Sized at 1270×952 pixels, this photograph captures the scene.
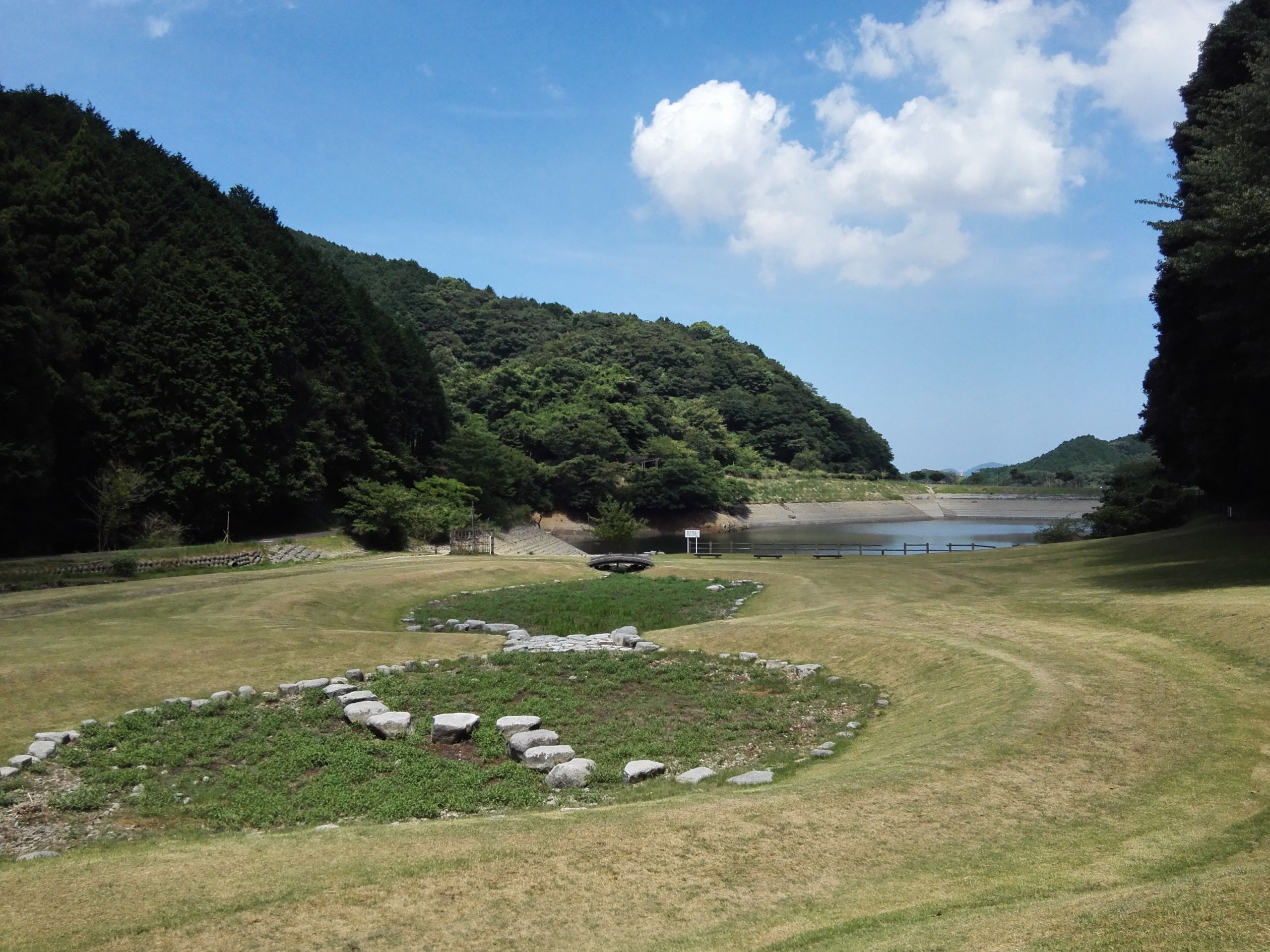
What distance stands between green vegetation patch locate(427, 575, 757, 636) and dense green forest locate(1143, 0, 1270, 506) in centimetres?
1672

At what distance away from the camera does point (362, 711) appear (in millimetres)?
14758

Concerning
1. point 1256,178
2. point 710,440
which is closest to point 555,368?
point 710,440

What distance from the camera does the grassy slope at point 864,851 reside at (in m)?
6.77

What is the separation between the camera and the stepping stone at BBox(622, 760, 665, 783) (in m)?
11.5

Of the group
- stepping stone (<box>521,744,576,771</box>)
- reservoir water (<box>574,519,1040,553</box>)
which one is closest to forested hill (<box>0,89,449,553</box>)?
reservoir water (<box>574,519,1040,553</box>)

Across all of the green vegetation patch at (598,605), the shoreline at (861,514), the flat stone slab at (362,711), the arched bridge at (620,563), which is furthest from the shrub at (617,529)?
the flat stone slab at (362,711)

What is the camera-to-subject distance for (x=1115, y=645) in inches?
688

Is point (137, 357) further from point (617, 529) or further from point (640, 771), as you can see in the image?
point (640, 771)

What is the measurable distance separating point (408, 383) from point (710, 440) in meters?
53.4

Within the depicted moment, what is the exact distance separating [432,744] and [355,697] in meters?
2.94

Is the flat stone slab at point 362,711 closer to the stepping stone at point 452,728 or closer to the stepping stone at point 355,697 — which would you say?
the stepping stone at point 355,697

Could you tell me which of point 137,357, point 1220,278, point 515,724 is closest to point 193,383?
point 137,357

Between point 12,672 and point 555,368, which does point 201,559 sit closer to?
point 12,672

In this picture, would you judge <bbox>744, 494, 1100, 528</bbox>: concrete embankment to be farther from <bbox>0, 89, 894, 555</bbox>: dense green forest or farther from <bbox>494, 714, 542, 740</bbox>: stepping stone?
<bbox>494, 714, 542, 740</bbox>: stepping stone
